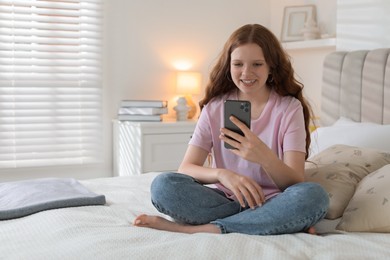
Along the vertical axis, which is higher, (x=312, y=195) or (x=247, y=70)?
(x=247, y=70)

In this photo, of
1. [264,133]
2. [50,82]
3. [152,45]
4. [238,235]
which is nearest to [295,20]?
[152,45]

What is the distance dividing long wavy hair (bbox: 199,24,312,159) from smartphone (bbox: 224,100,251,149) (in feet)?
0.77

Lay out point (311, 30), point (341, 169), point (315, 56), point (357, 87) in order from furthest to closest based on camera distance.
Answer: point (315, 56) → point (311, 30) → point (357, 87) → point (341, 169)

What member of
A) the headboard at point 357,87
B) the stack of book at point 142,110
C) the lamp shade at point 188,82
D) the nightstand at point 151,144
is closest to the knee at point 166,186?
the headboard at point 357,87

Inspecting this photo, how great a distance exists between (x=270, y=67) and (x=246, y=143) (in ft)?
1.16

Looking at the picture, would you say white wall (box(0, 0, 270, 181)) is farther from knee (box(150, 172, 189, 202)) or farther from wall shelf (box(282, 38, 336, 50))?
knee (box(150, 172, 189, 202))

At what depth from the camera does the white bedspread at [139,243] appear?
132 cm

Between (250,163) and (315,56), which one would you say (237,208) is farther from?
(315,56)

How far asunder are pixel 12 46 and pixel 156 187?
7.22ft

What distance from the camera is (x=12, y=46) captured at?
11.5 feet

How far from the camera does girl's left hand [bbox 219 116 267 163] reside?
1602 mm

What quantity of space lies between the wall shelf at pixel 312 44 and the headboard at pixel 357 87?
32cm

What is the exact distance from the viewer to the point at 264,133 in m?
1.82

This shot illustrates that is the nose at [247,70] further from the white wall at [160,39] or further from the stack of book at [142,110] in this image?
the white wall at [160,39]
